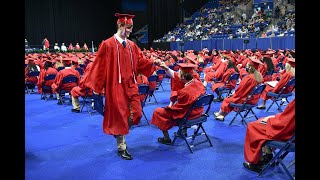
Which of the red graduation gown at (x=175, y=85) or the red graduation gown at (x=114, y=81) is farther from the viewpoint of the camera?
the red graduation gown at (x=175, y=85)

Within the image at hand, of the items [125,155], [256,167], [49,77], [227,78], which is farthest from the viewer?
[49,77]

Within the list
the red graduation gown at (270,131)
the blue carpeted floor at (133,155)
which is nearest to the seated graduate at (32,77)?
the blue carpeted floor at (133,155)

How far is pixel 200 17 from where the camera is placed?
3206cm

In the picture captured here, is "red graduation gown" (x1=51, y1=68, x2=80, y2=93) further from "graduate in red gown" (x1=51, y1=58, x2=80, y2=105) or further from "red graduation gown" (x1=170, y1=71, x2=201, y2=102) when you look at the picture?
"red graduation gown" (x1=170, y1=71, x2=201, y2=102)

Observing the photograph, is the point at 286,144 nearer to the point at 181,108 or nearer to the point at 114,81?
the point at 181,108

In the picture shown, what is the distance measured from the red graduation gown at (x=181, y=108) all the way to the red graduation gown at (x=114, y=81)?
23.1 inches

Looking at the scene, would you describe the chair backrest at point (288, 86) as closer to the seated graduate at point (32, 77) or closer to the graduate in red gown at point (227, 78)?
the graduate in red gown at point (227, 78)

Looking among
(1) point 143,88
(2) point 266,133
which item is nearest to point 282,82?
(1) point 143,88

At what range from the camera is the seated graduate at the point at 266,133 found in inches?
130

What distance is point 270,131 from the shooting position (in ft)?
11.4

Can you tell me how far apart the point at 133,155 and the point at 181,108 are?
926mm
